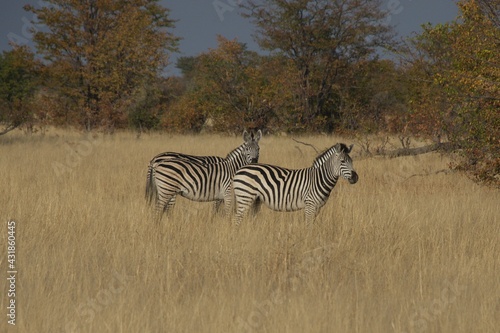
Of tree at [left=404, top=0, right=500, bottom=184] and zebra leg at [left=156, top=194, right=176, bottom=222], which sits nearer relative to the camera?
zebra leg at [left=156, top=194, right=176, bottom=222]

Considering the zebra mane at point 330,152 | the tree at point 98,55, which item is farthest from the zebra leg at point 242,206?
the tree at point 98,55

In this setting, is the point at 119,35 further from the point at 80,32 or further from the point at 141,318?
the point at 141,318

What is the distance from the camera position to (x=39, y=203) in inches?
348

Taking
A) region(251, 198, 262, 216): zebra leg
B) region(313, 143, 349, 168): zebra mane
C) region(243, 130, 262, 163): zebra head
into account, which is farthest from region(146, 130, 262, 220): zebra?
region(313, 143, 349, 168): zebra mane

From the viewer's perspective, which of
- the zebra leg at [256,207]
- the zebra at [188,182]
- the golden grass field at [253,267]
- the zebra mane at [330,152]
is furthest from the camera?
the zebra at [188,182]

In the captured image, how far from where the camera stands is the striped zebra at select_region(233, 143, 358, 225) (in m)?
7.93

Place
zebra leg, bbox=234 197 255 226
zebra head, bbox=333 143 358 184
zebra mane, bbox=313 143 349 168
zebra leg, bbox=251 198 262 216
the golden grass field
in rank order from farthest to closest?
zebra leg, bbox=251 198 262 216 → zebra leg, bbox=234 197 255 226 → zebra mane, bbox=313 143 349 168 → zebra head, bbox=333 143 358 184 → the golden grass field

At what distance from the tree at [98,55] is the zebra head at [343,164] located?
20.8 metres

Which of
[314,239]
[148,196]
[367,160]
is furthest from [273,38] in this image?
[314,239]

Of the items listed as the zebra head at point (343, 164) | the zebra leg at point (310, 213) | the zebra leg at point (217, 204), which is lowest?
the zebra leg at point (217, 204)

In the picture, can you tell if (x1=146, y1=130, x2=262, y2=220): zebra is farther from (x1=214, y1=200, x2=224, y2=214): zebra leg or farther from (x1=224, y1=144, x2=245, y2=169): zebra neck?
(x1=224, y1=144, x2=245, y2=169): zebra neck

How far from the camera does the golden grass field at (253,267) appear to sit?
15.0 feet

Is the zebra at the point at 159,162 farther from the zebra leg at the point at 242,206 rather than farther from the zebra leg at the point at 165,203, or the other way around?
the zebra leg at the point at 242,206

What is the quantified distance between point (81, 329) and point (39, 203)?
4.87 metres
